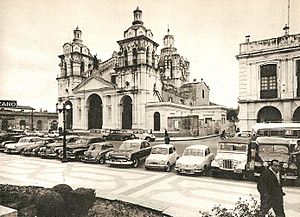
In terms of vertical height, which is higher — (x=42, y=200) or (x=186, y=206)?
(x=42, y=200)

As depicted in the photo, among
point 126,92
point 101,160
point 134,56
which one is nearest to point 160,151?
point 101,160

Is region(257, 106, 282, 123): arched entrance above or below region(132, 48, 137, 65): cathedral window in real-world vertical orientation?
below

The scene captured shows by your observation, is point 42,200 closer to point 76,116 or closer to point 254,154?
point 254,154

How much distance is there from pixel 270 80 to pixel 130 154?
570cm

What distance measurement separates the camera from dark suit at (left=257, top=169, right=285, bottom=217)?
4094 mm

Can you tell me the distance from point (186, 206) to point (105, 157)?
624 centimetres

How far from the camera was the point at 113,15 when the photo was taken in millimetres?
5777

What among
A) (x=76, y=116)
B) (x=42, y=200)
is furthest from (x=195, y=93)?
(x=42, y=200)

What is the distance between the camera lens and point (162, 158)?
30.4 ft

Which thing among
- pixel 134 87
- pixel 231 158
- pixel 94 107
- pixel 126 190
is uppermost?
pixel 134 87

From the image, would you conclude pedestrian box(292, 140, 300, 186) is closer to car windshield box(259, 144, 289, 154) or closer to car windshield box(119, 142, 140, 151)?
car windshield box(259, 144, 289, 154)

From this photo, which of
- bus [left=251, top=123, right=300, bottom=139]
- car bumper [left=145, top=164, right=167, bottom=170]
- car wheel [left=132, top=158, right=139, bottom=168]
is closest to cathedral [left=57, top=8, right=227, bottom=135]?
car wheel [left=132, top=158, right=139, bottom=168]

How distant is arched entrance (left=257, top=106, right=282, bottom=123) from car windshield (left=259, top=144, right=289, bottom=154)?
1.95 meters

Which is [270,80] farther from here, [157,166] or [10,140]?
[10,140]
